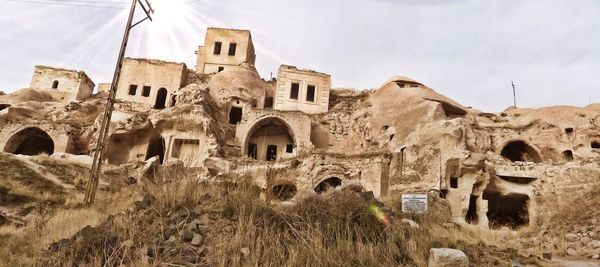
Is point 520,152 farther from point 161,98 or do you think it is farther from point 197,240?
point 197,240

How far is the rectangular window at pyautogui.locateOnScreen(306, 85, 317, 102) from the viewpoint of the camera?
2947 cm

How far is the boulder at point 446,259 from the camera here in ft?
16.3

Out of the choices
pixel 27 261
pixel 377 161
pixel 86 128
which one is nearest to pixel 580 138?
pixel 377 161

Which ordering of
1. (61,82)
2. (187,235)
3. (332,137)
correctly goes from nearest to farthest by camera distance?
(187,235), (332,137), (61,82)

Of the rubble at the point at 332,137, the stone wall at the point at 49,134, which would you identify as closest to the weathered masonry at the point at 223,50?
the rubble at the point at 332,137

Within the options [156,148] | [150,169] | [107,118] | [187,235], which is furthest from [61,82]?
[187,235]

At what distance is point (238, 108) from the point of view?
28234mm

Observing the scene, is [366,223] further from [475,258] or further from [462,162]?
[462,162]

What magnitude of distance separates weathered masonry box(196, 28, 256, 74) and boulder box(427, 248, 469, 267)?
3037cm

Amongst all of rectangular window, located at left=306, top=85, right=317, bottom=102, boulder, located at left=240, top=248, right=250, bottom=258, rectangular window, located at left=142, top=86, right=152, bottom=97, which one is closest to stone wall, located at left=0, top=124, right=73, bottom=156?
rectangular window, located at left=142, top=86, right=152, bottom=97

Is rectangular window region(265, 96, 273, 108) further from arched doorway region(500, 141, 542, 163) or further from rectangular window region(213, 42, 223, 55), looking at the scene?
arched doorway region(500, 141, 542, 163)

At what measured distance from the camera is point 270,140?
2706 centimetres

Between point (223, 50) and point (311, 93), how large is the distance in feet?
33.1

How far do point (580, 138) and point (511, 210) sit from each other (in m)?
7.28
